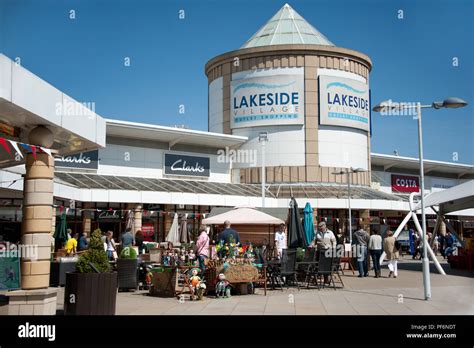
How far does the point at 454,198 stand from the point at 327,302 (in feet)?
29.1

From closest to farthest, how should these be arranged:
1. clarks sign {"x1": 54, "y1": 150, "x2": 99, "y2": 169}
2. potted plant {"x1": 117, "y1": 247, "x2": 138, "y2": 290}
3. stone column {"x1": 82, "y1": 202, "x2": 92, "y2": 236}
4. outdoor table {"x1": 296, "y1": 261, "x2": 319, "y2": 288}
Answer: potted plant {"x1": 117, "y1": 247, "x2": 138, "y2": 290}, outdoor table {"x1": 296, "y1": 261, "x2": 319, "y2": 288}, stone column {"x1": 82, "y1": 202, "x2": 92, "y2": 236}, clarks sign {"x1": 54, "y1": 150, "x2": 99, "y2": 169}

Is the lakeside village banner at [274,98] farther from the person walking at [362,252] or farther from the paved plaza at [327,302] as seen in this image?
the paved plaza at [327,302]

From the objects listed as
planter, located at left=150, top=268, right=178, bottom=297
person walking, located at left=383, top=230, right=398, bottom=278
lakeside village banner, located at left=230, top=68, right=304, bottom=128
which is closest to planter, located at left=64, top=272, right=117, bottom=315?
planter, located at left=150, top=268, right=178, bottom=297

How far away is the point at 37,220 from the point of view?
9.14 m

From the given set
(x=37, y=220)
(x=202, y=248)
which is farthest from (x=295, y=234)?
(x=37, y=220)

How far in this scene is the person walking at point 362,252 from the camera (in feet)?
57.8

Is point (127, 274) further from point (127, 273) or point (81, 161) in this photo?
point (81, 161)

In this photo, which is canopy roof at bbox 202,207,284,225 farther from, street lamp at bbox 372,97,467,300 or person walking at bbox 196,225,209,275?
street lamp at bbox 372,97,467,300

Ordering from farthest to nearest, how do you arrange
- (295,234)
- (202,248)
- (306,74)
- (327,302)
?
(306,74)
(295,234)
(202,248)
(327,302)

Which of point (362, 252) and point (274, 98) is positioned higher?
point (274, 98)

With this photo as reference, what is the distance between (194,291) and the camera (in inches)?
488

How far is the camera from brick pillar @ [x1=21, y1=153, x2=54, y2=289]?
893 cm

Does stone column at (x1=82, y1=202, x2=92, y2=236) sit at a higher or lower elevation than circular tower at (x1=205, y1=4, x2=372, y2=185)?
lower

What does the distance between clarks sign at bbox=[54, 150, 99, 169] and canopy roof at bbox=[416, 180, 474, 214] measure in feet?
63.6
